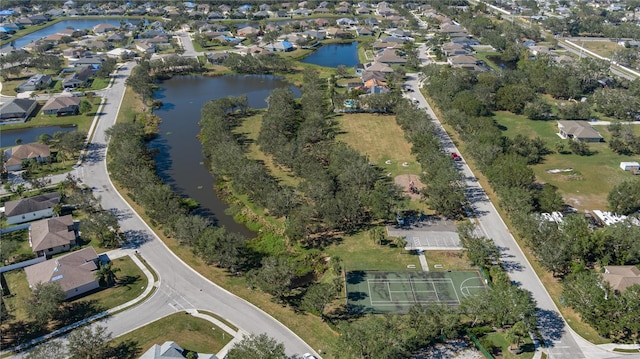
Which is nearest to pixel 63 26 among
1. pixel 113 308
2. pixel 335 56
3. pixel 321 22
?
pixel 321 22

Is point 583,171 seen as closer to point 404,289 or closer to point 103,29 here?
point 404,289

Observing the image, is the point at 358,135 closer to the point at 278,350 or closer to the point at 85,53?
the point at 278,350

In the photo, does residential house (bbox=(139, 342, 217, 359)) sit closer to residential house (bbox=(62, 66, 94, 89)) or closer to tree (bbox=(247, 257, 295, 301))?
tree (bbox=(247, 257, 295, 301))

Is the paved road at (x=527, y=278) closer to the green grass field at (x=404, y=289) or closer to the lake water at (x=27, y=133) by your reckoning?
the green grass field at (x=404, y=289)

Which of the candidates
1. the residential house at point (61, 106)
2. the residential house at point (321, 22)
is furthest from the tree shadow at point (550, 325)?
the residential house at point (321, 22)

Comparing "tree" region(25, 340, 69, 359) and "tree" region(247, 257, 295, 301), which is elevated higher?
"tree" region(25, 340, 69, 359)

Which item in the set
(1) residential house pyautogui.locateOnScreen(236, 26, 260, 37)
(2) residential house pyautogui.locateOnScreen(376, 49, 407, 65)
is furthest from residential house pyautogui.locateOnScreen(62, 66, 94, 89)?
(2) residential house pyautogui.locateOnScreen(376, 49, 407, 65)
